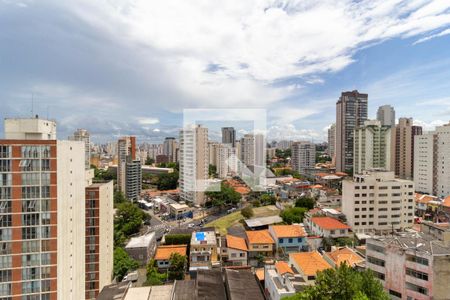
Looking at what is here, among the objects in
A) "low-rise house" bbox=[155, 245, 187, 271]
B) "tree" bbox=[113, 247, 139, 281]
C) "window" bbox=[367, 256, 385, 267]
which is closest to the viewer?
"window" bbox=[367, 256, 385, 267]

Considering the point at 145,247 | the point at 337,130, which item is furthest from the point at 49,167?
the point at 337,130

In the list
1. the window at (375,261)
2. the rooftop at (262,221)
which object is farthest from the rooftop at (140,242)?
the window at (375,261)

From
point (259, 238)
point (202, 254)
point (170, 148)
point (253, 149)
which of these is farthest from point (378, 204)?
point (170, 148)

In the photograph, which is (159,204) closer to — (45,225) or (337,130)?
(45,225)

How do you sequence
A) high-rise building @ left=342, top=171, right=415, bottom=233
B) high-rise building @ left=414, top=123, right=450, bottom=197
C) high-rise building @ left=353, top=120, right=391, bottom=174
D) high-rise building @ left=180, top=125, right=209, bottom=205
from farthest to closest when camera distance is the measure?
high-rise building @ left=353, top=120, right=391, bottom=174
high-rise building @ left=414, top=123, right=450, bottom=197
high-rise building @ left=180, top=125, right=209, bottom=205
high-rise building @ left=342, top=171, right=415, bottom=233

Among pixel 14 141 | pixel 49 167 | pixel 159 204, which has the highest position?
pixel 14 141

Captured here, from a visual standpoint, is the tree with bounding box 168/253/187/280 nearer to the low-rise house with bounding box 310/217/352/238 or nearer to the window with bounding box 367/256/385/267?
the window with bounding box 367/256/385/267

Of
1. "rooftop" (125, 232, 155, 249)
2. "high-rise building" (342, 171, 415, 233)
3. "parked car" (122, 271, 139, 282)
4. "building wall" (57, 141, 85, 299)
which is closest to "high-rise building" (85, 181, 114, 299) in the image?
"parked car" (122, 271, 139, 282)
